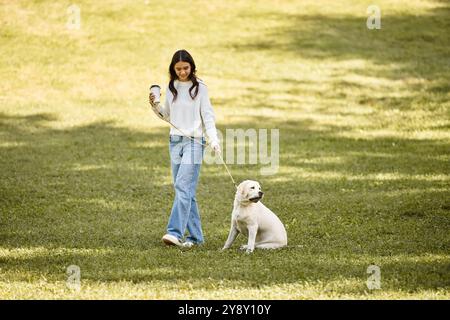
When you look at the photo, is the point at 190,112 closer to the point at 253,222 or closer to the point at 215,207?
the point at 253,222

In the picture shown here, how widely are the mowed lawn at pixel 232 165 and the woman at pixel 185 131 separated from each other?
0.43m

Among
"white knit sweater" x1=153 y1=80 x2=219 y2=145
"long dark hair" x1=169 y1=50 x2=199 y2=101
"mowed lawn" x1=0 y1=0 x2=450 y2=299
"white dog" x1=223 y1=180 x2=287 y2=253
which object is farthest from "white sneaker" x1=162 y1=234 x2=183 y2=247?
"long dark hair" x1=169 y1=50 x2=199 y2=101

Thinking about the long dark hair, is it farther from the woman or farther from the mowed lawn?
the mowed lawn

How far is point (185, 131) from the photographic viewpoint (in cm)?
846

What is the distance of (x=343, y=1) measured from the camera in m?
31.4

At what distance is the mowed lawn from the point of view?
7457mm

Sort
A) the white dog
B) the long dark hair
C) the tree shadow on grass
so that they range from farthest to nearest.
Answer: the long dark hair
the white dog
the tree shadow on grass

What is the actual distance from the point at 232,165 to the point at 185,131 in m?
7.14

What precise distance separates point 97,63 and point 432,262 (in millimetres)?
19257

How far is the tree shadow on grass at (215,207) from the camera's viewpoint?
25.0 feet

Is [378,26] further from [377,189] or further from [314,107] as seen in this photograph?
[377,189]

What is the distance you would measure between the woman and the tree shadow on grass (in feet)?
1.50

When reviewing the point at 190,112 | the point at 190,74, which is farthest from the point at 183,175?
the point at 190,74

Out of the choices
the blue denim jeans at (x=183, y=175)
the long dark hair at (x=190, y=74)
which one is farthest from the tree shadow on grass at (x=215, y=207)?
the long dark hair at (x=190, y=74)
